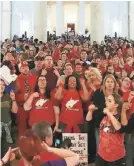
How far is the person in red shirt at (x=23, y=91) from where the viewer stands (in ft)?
21.4

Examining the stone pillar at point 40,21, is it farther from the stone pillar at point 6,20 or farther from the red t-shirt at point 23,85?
the red t-shirt at point 23,85

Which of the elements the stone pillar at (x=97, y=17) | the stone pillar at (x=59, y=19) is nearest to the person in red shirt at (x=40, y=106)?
the stone pillar at (x=97, y=17)

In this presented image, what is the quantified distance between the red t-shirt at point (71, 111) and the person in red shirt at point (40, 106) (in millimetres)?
192

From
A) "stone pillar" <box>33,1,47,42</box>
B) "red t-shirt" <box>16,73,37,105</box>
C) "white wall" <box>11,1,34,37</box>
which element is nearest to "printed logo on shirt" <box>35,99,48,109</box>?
"red t-shirt" <box>16,73,37,105</box>

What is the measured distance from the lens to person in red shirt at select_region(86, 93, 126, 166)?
193 inches

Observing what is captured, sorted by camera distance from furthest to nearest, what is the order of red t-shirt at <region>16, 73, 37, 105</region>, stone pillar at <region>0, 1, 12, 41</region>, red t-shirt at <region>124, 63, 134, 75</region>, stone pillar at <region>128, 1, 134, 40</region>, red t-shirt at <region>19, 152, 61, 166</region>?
stone pillar at <region>128, 1, 134, 40</region> < stone pillar at <region>0, 1, 12, 41</region> < red t-shirt at <region>124, 63, 134, 75</region> < red t-shirt at <region>16, 73, 37, 105</region> < red t-shirt at <region>19, 152, 61, 166</region>

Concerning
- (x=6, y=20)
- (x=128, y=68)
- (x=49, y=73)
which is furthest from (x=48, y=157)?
(x=6, y=20)

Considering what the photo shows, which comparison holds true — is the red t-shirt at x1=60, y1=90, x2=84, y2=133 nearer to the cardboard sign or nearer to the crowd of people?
the crowd of people

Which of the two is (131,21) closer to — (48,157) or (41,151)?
(48,157)

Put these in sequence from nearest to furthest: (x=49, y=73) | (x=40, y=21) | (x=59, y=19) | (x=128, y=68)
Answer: (x=49, y=73)
(x=128, y=68)
(x=40, y=21)
(x=59, y=19)

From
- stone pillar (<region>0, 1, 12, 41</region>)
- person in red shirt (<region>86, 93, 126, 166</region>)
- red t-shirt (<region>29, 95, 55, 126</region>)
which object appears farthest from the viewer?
stone pillar (<region>0, 1, 12, 41</region>)

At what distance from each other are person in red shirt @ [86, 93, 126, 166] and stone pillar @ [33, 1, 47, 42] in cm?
1758

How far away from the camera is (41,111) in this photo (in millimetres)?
6234

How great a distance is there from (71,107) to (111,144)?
1.42 metres
